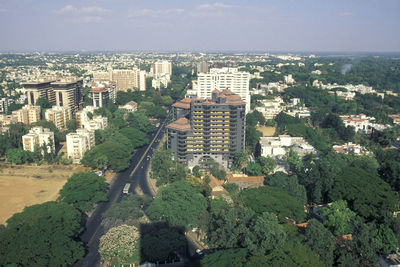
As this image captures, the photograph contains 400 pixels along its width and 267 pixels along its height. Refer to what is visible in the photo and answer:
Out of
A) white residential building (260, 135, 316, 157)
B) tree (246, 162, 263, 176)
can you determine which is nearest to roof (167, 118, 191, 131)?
tree (246, 162, 263, 176)

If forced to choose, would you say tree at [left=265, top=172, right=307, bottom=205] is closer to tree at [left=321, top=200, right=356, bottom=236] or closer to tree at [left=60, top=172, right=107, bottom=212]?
tree at [left=321, top=200, right=356, bottom=236]

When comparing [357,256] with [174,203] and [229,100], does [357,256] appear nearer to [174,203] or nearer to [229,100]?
[174,203]

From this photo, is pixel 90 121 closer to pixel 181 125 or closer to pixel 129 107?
pixel 181 125

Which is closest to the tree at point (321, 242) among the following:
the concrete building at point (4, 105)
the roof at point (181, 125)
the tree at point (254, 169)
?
the tree at point (254, 169)

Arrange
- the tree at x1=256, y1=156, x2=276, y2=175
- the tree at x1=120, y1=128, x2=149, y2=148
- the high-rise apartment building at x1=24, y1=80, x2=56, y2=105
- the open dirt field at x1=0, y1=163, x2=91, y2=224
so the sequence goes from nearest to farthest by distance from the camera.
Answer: the open dirt field at x1=0, y1=163, x2=91, y2=224 → the tree at x1=256, y1=156, x2=276, y2=175 → the tree at x1=120, y1=128, x2=149, y2=148 → the high-rise apartment building at x1=24, y1=80, x2=56, y2=105

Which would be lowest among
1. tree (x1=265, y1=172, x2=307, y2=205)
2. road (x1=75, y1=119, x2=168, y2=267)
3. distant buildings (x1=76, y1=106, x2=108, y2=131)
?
road (x1=75, y1=119, x2=168, y2=267)

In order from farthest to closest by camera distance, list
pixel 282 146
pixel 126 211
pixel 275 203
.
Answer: pixel 282 146, pixel 275 203, pixel 126 211

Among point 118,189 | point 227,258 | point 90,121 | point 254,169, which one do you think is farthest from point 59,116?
point 227,258
